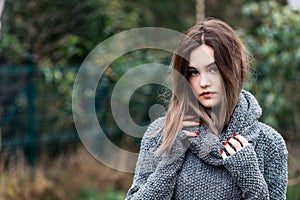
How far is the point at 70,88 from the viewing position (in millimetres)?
6922

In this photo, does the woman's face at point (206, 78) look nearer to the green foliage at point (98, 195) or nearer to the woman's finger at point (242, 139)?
the woman's finger at point (242, 139)

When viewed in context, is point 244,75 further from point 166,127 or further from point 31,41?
point 31,41

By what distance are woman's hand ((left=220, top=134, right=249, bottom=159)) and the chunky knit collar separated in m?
0.02

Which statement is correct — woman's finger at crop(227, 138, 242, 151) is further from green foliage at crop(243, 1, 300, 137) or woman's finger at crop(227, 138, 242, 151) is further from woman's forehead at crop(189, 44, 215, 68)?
green foliage at crop(243, 1, 300, 137)

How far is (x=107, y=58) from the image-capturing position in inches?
267

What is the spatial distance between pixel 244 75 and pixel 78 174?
4101 millimetres

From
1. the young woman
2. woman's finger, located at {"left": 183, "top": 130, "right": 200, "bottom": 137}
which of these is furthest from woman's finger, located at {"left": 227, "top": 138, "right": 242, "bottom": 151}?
woman's finger, located at {"left": 183, "top": 130, "right": 200, "bottom": 137}

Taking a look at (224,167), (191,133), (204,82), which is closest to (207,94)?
(204,82)

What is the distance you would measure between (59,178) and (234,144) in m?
4.13

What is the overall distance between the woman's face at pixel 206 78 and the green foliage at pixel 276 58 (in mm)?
4452

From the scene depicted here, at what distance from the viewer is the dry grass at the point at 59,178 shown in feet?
19.0

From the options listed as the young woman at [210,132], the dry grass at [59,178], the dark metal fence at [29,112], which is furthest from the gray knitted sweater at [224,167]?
the dark metal fence at [29,112]

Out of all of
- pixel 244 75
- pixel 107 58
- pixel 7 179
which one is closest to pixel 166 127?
pixel 244 75

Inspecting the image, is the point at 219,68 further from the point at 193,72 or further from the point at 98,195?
the point at 98,195
